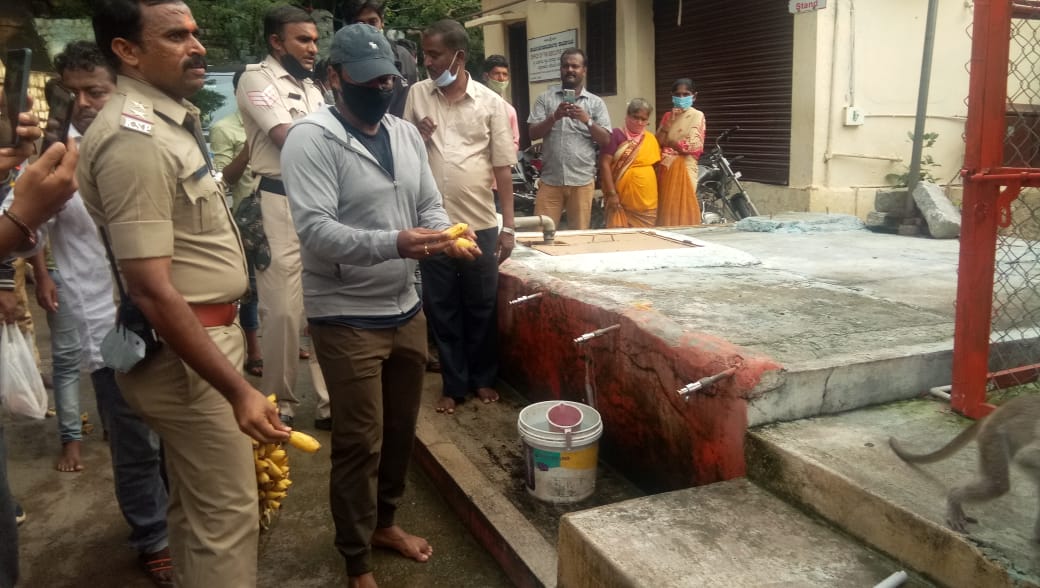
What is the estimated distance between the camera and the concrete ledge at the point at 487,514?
294 cm

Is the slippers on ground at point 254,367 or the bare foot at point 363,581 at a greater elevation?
the slippers on ground at point 254,367

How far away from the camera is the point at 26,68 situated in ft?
5.72

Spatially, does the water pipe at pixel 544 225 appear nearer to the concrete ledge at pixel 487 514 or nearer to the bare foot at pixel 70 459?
the concrete ledge at pixel 487 514

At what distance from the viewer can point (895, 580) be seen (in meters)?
2.12

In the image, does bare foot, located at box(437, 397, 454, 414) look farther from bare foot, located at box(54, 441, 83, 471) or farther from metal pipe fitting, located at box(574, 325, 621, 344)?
bare foot, located at box(54, 441, 83, 471)

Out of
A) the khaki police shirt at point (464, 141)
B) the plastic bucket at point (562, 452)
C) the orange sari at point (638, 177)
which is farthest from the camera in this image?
the orange sari at point (638, 177)

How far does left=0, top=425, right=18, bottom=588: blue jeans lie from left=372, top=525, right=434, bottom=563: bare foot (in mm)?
1330

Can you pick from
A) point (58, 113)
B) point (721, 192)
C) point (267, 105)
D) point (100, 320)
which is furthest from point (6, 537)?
point (721, 192)

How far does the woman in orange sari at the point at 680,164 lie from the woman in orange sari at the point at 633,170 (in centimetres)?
29

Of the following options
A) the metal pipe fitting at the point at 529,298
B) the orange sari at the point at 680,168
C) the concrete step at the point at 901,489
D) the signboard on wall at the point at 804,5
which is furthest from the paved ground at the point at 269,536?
the signboard on wall at the point at 804,5

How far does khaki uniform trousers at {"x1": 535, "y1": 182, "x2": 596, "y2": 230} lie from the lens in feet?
22.6

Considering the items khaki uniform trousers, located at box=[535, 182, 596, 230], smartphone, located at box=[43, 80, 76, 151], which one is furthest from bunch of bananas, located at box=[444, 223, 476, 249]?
khaki uniform trousers, located at box=[535, 182, 596, 230]

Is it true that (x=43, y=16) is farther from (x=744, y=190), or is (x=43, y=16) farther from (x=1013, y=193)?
(x=1013, y=193)

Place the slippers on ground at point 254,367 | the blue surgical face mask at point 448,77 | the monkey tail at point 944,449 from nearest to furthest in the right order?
the monkey tail at point 944,449
the blue surgical face mask at point 448,77
the slippers on ground at point 254,367
